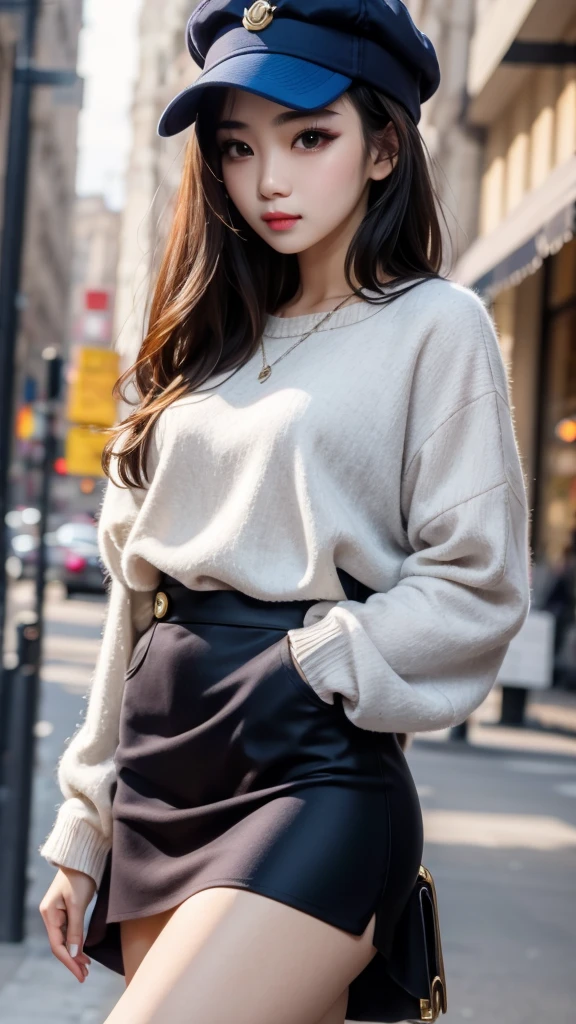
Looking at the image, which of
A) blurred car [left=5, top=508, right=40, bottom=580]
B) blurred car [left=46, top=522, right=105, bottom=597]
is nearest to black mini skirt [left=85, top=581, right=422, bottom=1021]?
blurred car [left=46, top=522, right=105, bottom=597]

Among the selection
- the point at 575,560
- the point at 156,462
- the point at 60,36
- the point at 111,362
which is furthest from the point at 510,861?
the point at 60,36

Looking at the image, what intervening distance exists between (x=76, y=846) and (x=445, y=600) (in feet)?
2.36

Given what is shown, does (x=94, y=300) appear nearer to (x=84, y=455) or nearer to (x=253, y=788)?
(x=84, y=455)

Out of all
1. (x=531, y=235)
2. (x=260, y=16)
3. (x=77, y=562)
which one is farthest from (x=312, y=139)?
(x=77, y=562)

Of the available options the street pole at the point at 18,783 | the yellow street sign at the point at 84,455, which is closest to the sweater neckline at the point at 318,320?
the street pole at the point at 18,783

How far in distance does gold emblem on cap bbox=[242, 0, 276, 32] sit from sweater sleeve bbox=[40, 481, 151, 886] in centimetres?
72

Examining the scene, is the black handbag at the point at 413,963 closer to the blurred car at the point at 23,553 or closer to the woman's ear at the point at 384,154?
the woman's ear at the point at 384,154

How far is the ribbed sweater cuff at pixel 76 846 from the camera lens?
221 centimetres

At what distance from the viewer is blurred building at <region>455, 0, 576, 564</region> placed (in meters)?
12.4

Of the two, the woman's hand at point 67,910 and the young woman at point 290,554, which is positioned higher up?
the young woman at point 290,554

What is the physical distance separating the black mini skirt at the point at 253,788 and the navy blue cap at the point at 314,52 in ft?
2.34

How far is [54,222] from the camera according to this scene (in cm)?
6706

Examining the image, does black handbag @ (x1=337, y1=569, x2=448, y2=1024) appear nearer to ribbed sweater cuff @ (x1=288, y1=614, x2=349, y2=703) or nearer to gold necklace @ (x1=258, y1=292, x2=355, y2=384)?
ribbed sweater cuff @ (x1=288, y1=614, x2=349, y2=703)

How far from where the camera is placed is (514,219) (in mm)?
11734
